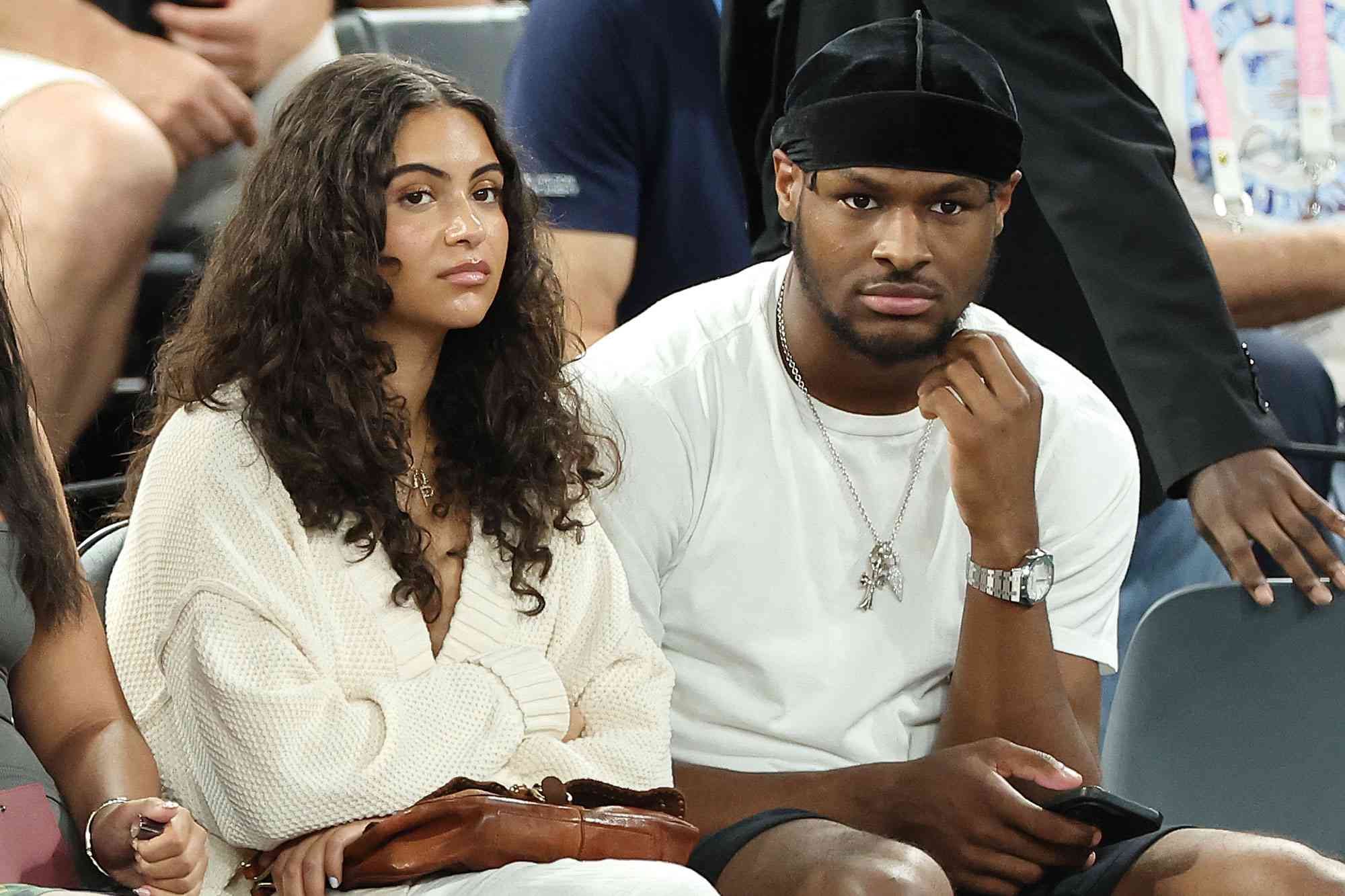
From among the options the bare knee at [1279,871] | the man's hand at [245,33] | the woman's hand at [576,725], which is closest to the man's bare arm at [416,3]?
the man's hand at [245,33]

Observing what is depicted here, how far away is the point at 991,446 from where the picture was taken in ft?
7.68

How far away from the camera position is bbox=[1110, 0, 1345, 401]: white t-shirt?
11.5 feet

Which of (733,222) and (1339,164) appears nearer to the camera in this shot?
(733,222)

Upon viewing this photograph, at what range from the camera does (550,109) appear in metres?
3.20

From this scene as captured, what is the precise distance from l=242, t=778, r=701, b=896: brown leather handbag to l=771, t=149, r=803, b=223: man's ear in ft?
2.91

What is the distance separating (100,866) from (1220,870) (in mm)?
1184

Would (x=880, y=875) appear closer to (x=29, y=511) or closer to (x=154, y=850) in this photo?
(x=154, y=850)

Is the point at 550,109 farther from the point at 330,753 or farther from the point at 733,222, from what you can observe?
the point at 330,753

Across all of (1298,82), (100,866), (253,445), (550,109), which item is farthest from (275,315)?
(1298,82)

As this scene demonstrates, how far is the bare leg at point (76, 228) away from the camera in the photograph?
2779 mm

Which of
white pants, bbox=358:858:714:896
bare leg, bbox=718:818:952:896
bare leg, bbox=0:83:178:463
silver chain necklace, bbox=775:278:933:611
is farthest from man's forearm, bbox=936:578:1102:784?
bare leg, bbox=0:83:178:463

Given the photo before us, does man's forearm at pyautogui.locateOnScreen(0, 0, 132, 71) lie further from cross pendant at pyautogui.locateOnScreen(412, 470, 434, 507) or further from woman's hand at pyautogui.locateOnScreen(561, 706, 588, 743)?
woman's hand at pyautogui.locateOnScreen(561, 706, 588, 743)

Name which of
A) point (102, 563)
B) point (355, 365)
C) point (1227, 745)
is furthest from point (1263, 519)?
point (102, 563)

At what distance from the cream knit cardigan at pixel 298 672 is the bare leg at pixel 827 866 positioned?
14 cm
